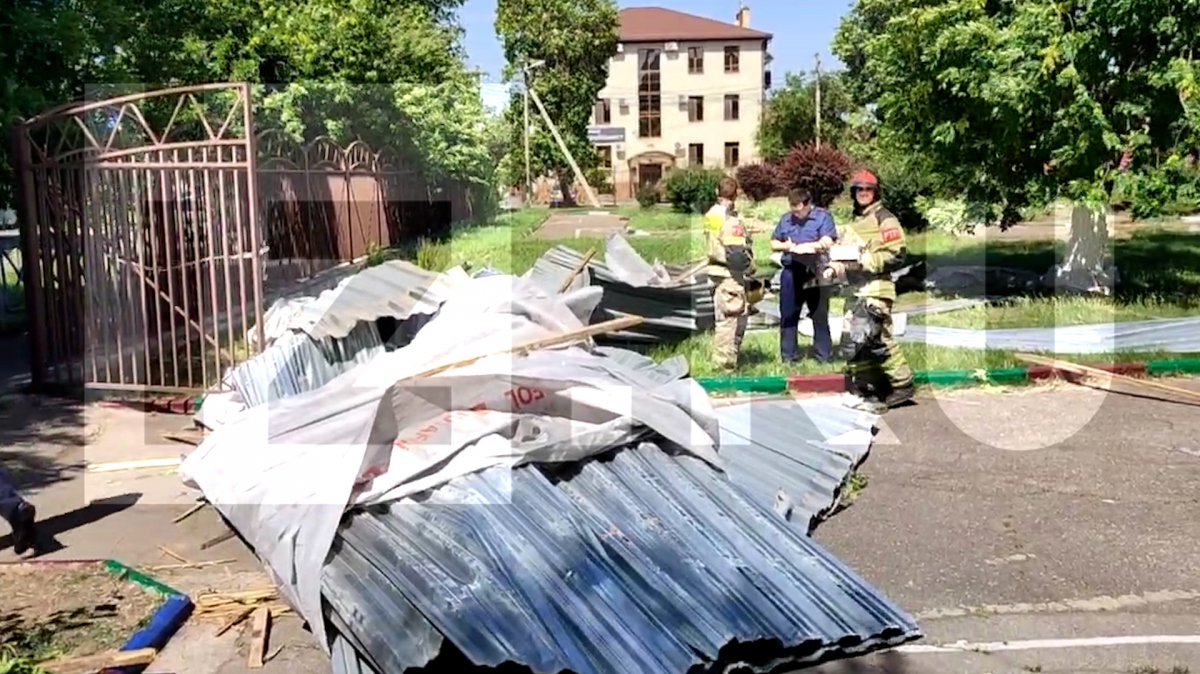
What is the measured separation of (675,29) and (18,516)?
6659cm

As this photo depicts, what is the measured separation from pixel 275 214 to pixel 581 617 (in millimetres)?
16198

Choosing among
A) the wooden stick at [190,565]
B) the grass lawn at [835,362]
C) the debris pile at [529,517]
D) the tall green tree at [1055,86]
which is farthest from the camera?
the tall green tree at [1055,86]

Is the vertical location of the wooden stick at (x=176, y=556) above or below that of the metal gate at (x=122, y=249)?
below

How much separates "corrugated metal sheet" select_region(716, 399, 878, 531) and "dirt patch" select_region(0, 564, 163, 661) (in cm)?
310

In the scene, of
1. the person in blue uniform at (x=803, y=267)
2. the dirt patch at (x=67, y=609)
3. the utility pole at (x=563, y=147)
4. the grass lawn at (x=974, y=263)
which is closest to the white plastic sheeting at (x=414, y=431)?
the dirt patch at (x=67, y=609)

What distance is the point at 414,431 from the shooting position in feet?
18.2

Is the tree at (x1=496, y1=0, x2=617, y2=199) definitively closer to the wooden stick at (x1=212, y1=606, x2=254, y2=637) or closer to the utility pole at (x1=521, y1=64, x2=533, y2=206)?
the utility pole at (x1=521, y1=64, x2=533, y2=206)

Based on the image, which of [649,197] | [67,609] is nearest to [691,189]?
[649,197]

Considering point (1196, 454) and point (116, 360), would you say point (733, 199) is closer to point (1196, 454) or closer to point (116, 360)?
point (1196, 454)

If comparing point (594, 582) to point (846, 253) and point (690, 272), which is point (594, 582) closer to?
point (846, 253)

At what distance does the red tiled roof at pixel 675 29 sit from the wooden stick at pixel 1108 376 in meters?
59.1

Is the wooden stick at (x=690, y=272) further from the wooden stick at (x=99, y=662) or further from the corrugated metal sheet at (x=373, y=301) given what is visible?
the wooden stick at (x=99, y=662)

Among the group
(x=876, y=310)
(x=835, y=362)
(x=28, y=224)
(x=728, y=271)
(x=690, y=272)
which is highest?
(x=28, y=224)

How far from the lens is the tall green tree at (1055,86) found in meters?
12.8
